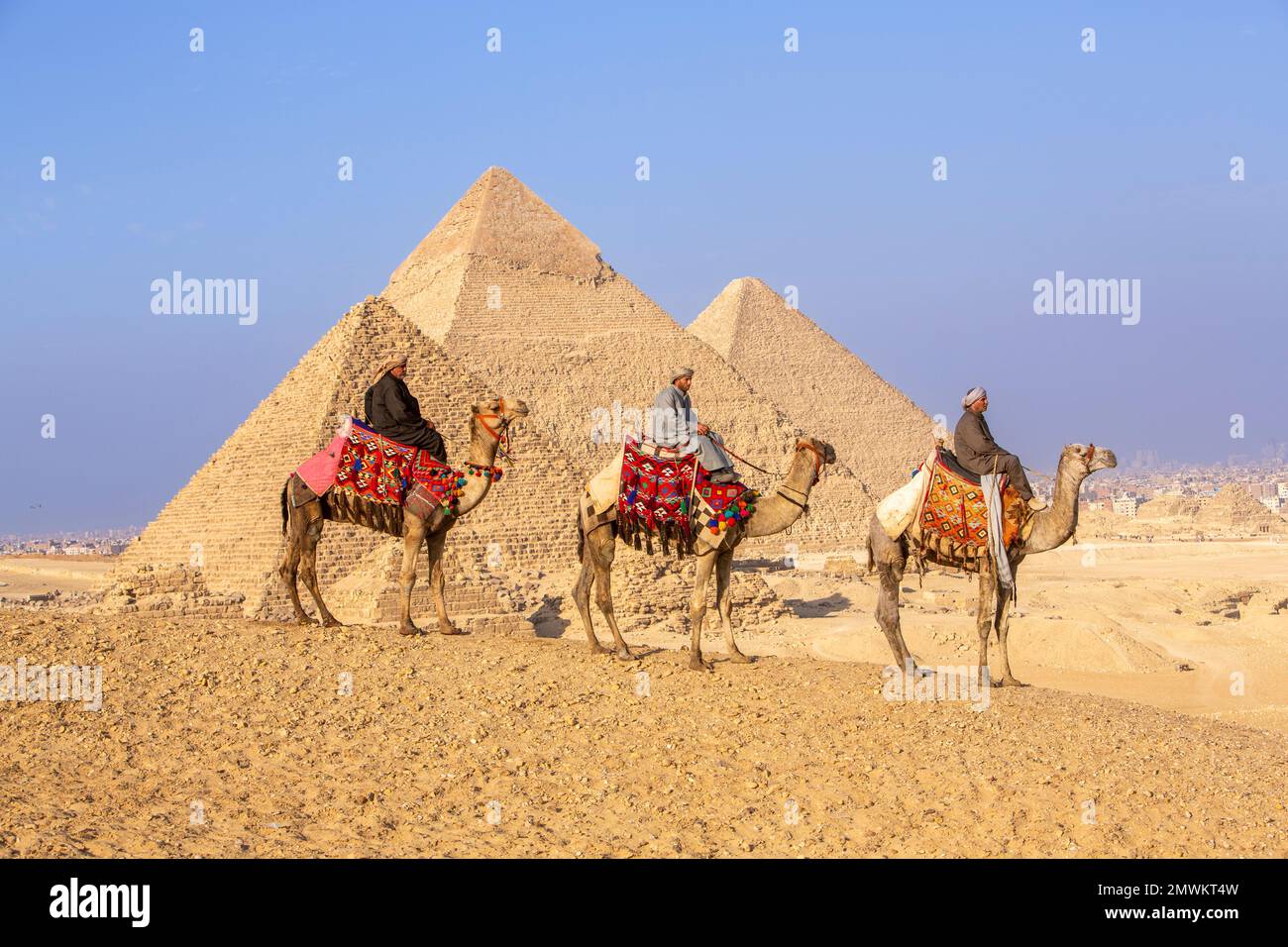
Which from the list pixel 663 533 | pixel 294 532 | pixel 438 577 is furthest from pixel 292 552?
pixel 663 533

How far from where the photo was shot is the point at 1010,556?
327 inches

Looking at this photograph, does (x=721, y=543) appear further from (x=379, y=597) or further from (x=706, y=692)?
(x=379, y=597)

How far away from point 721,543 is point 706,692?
1.05m

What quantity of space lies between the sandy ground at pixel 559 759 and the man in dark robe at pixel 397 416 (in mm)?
1305

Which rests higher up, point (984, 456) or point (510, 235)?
point (510, 235)

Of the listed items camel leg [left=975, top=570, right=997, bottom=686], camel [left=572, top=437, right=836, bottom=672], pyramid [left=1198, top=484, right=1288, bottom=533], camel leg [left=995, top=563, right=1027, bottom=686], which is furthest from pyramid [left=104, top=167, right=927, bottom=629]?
pyramid [left=1198, top=484, right=1288, bottom=533]

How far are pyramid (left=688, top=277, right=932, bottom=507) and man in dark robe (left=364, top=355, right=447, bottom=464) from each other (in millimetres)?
69532

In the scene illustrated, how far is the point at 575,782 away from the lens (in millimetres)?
6621

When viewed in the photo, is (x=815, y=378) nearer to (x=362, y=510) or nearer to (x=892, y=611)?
(x=362, y=510)

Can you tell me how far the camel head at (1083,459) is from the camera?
8.30 m

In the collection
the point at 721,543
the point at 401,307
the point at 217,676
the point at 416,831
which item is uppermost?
the point at 401,307

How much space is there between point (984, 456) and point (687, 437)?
179 cm

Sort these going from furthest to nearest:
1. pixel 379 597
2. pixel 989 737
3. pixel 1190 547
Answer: pixel 1190 547, pixel 379 597, pixel 989 737

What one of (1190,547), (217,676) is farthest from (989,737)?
(1190,547)
